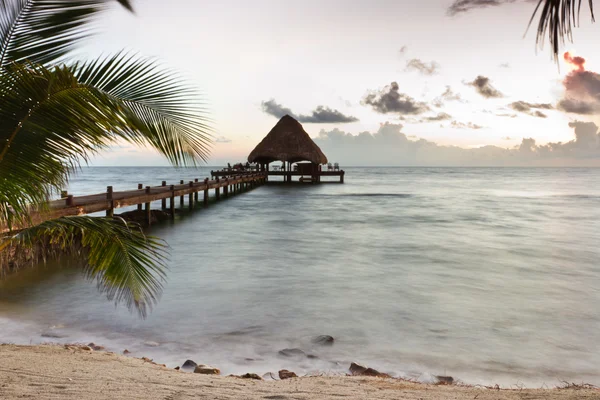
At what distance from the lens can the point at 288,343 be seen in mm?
5965

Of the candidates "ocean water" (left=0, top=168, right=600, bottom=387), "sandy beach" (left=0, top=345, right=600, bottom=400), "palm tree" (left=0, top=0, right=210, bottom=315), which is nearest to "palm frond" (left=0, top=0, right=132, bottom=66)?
"palm tree" (left=0, top=0, right=210, bottom=315)

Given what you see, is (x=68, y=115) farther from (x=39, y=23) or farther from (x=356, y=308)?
(x=356, y=308)

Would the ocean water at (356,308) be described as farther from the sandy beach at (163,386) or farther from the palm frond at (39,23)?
the palm frond at (39,23)

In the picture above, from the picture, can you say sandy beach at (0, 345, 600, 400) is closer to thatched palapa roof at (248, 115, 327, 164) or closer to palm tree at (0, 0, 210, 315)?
palm tree at (0, 0, 210, 315)

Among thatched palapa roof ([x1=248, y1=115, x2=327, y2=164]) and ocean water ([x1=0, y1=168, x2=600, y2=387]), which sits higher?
thatched palapa roof ([x1=248, y1=115, x2=327, y2=164])

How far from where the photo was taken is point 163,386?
3.60 meters

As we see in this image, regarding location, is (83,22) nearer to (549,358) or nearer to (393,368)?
(393,368)

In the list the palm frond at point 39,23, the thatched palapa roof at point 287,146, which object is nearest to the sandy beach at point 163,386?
the palm frond at point 39,23

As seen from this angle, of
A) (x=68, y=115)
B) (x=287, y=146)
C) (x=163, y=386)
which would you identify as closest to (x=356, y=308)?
(x=163, y=386)

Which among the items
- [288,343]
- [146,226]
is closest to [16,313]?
[288,343]

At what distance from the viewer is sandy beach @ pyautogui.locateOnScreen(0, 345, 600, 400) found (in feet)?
11.0

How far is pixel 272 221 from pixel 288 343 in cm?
1460

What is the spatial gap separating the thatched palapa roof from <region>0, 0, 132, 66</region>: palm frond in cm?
4071

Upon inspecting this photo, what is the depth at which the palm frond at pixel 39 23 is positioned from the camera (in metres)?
3.37
